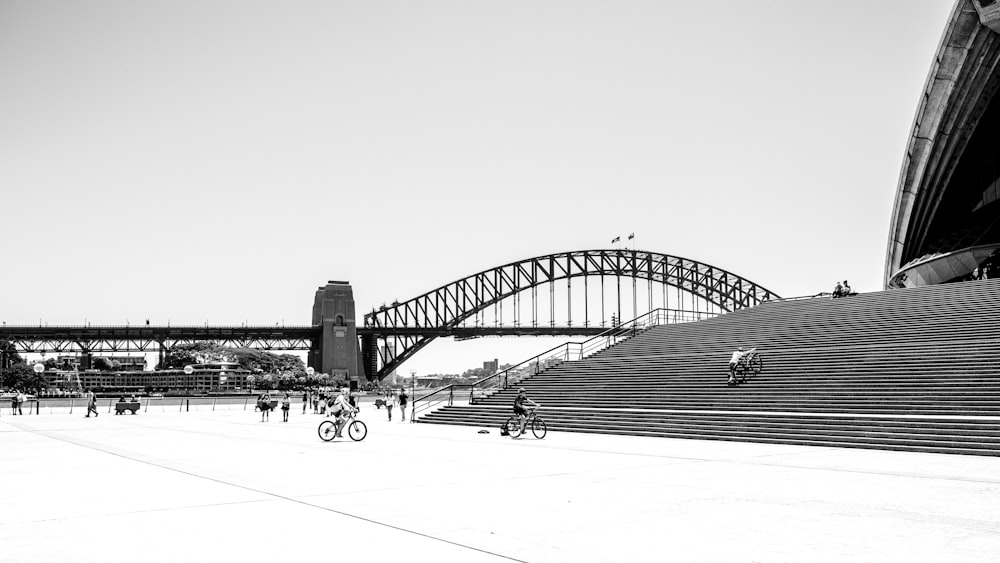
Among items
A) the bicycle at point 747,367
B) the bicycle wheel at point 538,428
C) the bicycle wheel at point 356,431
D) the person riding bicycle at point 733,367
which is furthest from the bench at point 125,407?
the bicycle at point 747,367

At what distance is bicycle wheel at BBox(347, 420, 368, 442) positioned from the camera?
23.1 meters

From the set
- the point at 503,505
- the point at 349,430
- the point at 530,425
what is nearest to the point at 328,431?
the point at 349,430

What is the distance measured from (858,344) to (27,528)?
24688 millimetres

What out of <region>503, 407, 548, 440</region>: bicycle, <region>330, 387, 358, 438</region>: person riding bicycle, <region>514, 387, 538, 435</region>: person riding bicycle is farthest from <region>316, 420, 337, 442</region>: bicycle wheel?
<region>514, 387, 538, 435</region>: person riding bicycle

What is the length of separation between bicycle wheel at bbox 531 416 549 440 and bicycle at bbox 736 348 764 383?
6749 millimetres

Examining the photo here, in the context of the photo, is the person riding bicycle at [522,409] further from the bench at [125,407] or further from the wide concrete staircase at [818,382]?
the bench at [125,407]

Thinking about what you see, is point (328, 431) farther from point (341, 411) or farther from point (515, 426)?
point (515, 426)

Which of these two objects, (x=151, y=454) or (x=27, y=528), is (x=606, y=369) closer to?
(x=151, y=454)

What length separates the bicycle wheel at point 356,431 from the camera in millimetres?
23078

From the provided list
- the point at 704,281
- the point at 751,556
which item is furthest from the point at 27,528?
the point at 704,281

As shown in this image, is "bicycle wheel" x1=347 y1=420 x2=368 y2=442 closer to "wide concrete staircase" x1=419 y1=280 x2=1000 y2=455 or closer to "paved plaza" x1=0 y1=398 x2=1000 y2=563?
"paved plaza" x1=0 y1=398 x2=1000 y2=563

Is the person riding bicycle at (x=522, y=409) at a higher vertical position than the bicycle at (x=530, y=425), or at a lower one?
higher

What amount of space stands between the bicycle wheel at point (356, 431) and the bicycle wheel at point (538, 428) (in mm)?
4483

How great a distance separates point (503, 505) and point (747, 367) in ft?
57.4
